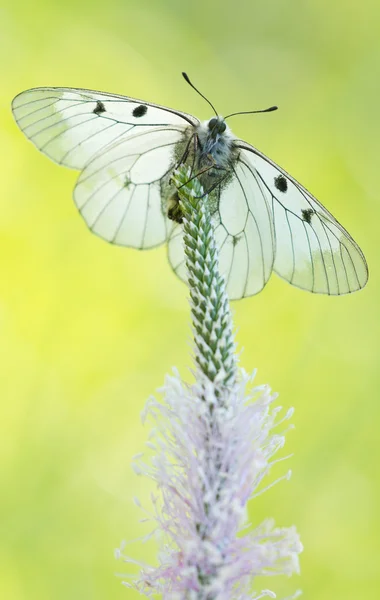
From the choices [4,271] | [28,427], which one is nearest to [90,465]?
[28,427]

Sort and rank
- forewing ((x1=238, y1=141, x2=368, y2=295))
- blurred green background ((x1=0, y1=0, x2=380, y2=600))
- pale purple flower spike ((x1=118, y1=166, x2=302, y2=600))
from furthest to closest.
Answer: blurred green background ((x1=0, y1=0, x2=380, y2=600)) < forewing ((x1=238, y1=141, x2=368, y2=295)) < pale purple flower spike ((x1=118, y1=166, x2=302, y2=600))

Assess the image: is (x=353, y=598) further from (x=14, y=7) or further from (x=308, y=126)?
(x=14, y=7)

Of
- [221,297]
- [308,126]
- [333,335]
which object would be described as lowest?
[221,297]

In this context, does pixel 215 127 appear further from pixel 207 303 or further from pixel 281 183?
pixel 207 303

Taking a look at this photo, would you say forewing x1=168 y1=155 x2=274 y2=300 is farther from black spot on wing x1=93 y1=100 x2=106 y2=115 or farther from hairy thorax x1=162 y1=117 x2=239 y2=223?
black spot on wing x1=93 y1=100 x2=106 y2=115

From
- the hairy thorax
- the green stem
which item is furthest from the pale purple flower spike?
the hairy thorax

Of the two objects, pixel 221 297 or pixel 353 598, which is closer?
pixel 221 297

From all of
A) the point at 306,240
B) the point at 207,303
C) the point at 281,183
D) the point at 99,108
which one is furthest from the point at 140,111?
the point at 207,303
